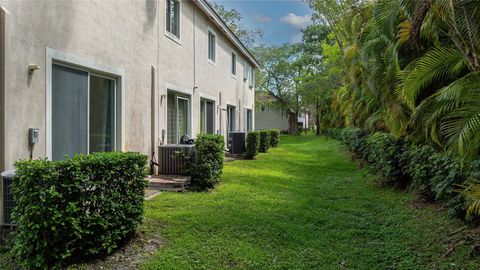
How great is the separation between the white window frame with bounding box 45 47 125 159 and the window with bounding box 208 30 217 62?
8.21 m

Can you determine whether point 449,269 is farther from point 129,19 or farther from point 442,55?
point 129,19

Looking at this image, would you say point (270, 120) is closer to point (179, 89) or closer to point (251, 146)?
point (251, 146)

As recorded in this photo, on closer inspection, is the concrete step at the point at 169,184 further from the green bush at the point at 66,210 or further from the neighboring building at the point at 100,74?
the green bush at the point at 66,210

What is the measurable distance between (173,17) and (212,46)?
463 cm

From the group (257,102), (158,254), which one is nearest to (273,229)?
(158,254)

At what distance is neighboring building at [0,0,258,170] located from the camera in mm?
5602

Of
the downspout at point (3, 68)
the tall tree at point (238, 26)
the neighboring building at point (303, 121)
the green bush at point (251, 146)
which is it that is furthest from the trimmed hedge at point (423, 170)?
the neighboring building at point (303, 121)

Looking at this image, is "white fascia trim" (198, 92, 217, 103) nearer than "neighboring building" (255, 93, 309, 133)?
Yes

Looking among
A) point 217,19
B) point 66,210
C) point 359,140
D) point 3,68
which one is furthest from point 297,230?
point 217,19

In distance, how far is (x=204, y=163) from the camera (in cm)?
916

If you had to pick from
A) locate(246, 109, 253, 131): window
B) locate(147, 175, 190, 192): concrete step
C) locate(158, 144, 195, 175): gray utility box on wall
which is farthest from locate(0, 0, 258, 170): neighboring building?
locate(246, 109, 253, 131): window

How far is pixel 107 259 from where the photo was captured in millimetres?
4910

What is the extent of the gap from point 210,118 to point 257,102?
3448 cm

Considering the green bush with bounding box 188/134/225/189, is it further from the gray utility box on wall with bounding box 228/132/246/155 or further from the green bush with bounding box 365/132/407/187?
the gray utility box on wall with bounding box 228/132/246/155
